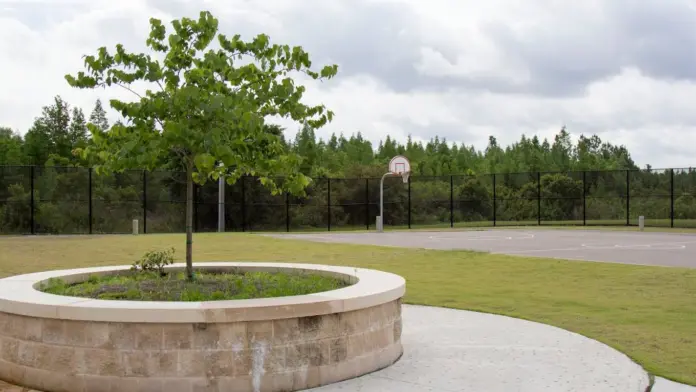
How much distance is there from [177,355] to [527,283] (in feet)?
31.0

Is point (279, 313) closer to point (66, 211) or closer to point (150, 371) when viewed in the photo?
point (150, 371)

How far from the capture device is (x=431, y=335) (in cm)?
880

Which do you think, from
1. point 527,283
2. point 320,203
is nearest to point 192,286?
point 527,283

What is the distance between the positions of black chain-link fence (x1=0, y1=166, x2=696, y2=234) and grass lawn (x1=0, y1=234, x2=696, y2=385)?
12.6m

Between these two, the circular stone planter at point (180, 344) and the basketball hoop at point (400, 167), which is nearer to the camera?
the circular stone planter at point (180, 344)

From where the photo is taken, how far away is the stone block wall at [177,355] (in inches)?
239

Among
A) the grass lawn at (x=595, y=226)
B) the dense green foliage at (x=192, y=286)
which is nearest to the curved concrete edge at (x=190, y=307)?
the dense green foliage at (x=192, y=286)

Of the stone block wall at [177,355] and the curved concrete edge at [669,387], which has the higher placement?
the stone block wall at [177,355]

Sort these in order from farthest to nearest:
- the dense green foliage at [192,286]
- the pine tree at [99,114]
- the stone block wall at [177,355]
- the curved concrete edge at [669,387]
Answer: the pine tree at [99,114] < the dense green foliage at [192,286] < the curved concrete edge at [669,387] < the stone block wall at [177,355]

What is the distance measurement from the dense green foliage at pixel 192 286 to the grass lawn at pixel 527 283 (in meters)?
3.34

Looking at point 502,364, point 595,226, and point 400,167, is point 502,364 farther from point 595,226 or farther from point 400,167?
point 595,226

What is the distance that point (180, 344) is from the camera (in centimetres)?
609

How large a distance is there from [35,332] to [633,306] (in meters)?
8.46

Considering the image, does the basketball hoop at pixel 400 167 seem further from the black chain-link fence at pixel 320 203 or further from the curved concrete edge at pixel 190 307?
the curved concrete edge at pixel 190 307
